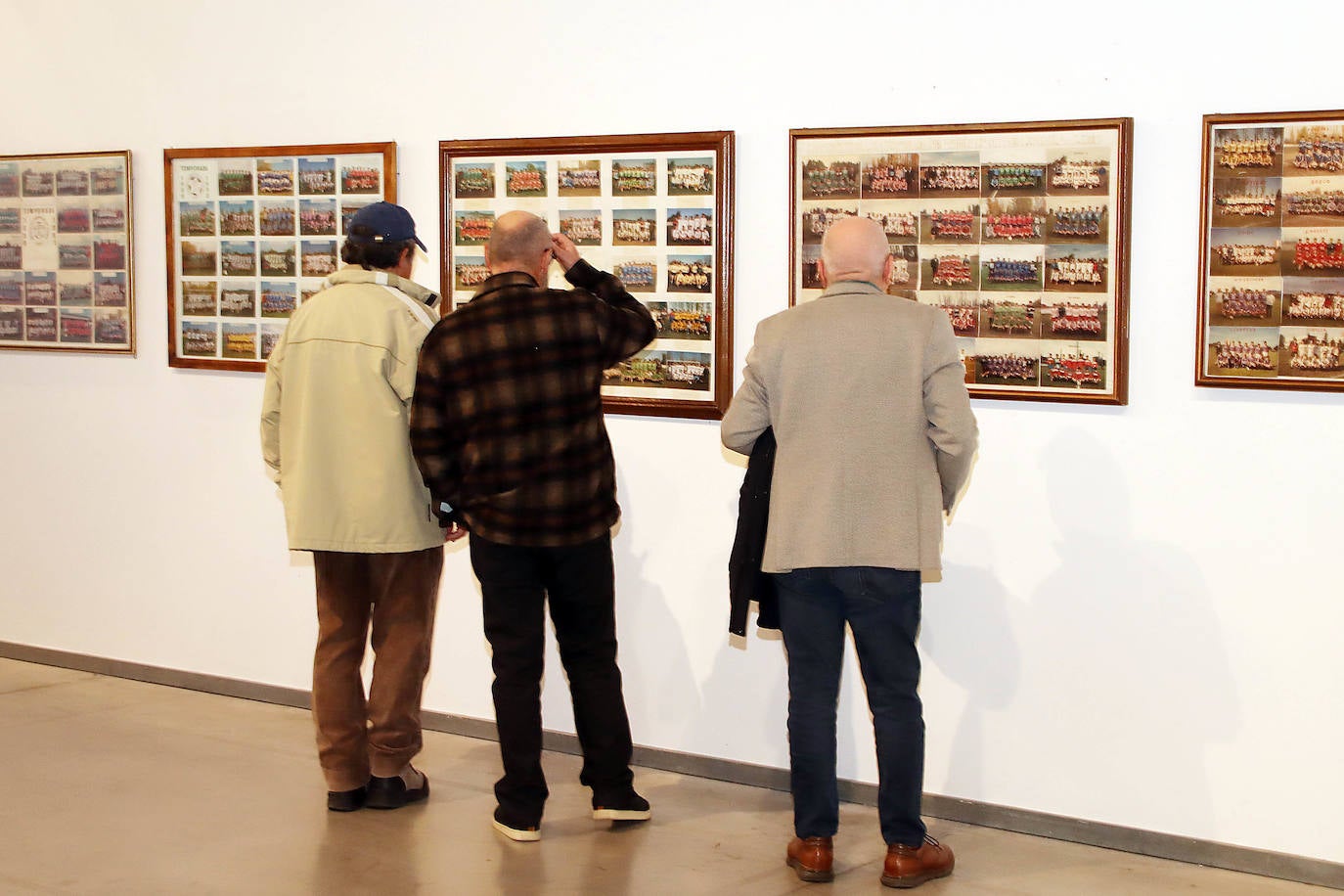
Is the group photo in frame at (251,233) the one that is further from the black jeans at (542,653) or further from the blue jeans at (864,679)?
the blue jeans at (864,679)

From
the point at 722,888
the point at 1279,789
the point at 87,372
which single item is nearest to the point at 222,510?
the point at 87,372

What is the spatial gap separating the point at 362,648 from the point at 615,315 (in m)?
1.18

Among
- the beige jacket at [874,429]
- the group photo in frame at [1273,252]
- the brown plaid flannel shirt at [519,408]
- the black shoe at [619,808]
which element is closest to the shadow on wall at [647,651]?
the black shoe at [619,808]

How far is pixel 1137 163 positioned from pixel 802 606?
1408 millimetres

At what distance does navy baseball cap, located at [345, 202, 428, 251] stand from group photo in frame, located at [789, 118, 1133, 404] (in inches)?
42.4

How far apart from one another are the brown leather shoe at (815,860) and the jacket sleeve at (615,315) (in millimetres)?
1299

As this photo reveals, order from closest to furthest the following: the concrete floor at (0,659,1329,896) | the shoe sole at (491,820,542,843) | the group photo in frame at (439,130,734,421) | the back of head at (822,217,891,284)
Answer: the back of head at (822,217,891,284)
the concrete floor at (0,659,1329,896)
the shoe sole at (491,820,542,843)
the group photo in frame at (439,130,734,421)

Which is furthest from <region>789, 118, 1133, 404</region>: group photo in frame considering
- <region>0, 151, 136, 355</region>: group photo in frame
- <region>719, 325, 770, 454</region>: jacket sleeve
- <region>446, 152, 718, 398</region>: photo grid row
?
<region>0, 151, 136, 355</region>: group photo in frame

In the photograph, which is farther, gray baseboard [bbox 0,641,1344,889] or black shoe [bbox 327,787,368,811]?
black shoe [bbox 327,787,368,811]

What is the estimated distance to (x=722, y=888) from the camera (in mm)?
3441

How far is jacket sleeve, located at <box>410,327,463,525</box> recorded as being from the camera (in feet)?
11.9

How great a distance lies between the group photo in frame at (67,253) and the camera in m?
5.30

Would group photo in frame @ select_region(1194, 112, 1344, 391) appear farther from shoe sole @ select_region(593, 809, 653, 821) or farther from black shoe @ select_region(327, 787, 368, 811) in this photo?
black shoe @ select_region(327, 787, 368, 811)

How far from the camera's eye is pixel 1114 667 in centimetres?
373
